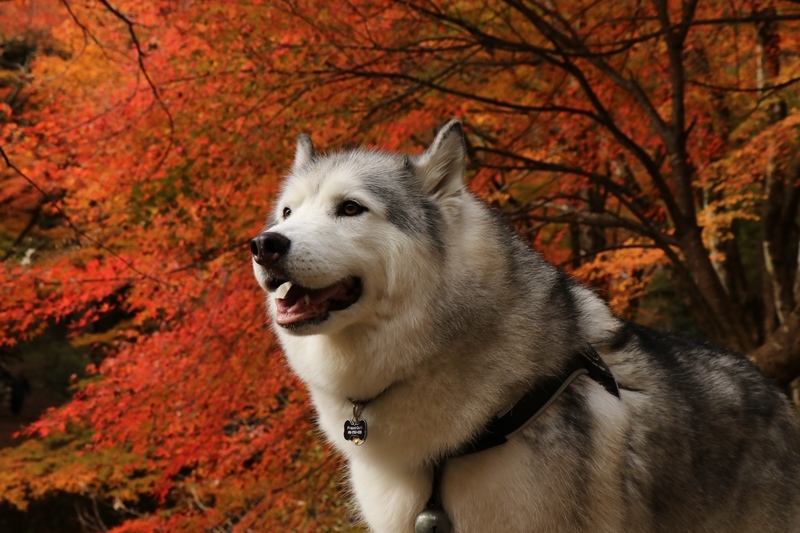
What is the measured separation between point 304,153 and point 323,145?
325 centimetres

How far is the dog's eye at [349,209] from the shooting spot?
8.90 feet

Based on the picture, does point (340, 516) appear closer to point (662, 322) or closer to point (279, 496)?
point (279, 496)

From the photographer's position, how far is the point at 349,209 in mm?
2725

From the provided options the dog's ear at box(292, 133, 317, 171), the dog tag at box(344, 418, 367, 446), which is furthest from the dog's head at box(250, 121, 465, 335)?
the dog tag at box(344, 418, 367, 446)

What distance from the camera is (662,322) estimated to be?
1172 cm

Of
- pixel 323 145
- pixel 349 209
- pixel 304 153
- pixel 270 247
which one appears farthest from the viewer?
pixel 323 145

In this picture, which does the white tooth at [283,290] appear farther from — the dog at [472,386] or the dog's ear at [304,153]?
the dog's ear at [304,153]

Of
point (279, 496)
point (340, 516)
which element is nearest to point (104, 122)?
point (279, 496)

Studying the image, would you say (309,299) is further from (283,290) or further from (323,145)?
(323,145)

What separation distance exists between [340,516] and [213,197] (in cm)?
332

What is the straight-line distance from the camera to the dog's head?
2.49 metres

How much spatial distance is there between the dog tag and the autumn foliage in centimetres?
286

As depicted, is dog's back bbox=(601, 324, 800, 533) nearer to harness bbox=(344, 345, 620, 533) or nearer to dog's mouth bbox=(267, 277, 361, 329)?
harness bbox=(344, 345, 620, 533)

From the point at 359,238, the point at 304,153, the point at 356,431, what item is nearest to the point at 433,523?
the point at 356,431
